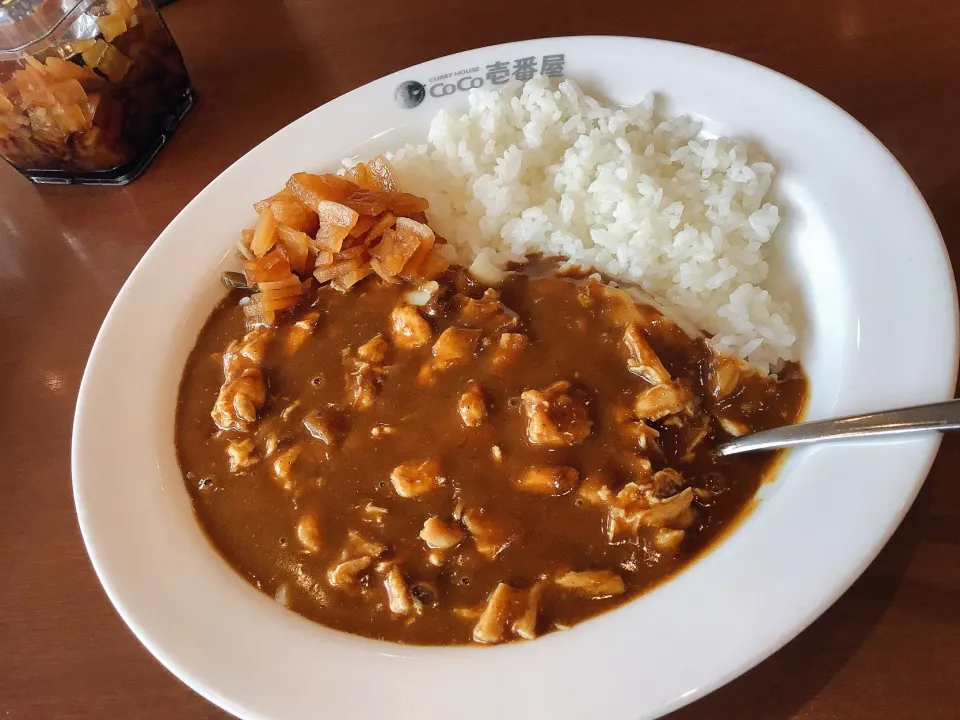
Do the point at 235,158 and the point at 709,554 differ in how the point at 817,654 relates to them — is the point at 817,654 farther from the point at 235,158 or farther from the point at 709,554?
the point at 235,158

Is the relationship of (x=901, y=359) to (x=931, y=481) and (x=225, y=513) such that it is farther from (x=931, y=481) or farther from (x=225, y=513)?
(x=225, y=513)

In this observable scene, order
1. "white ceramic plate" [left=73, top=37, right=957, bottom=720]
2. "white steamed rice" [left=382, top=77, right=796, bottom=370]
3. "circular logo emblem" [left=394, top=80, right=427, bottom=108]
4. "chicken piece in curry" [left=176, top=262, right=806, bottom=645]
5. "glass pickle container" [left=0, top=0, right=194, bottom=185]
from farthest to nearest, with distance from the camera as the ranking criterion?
"circular logo emblem" [left=394, top=80, right=427, bottom=108] < "glass pickle container" [left=0, top=0, right=194, bottom=185] < "white steamed rice" [left=382, top=77, right=796, bottom=370] < "chicken piece in curry" [left=176, top=262, right=806, bottom=645] < "white ceramic plate" [left=73, top=37, right=957, bottom=720]

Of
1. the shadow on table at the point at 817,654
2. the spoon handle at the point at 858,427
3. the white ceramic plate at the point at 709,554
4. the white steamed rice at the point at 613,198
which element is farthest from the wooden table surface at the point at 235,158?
the white steamed rice at the point at 613,198

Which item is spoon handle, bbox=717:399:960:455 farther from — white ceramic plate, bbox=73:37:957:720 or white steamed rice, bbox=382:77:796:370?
white steamed rice, bbox=382:77:796:370

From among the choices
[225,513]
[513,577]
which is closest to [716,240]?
[513,577]

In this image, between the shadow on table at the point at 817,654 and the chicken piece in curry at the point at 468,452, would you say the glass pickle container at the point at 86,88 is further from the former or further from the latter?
the shadow on table at the point at 817,654

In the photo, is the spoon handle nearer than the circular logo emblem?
Yes

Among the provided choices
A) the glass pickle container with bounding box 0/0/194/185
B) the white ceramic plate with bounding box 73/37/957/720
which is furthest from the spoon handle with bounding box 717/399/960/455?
the glass pickle container with bounding box 0/0/194/185
